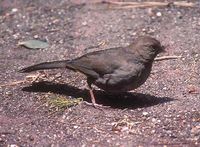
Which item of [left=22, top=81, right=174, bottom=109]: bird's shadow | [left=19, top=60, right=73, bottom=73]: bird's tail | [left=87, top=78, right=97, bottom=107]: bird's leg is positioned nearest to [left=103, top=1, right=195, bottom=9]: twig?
[left=22, top=81, right=174, bottom=109]: bird's shadow

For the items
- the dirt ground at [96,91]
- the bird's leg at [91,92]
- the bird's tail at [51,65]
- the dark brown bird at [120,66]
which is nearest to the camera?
the dirt ground at [96,91]

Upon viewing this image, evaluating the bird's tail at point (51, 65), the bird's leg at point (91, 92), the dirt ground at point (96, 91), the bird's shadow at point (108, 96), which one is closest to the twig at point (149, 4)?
the dirt ground at point (96, 91)

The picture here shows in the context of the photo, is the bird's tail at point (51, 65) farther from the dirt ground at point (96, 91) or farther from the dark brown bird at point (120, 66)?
the dirt ground at point (96, 91)

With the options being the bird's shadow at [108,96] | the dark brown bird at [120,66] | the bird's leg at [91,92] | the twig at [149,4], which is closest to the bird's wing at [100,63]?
the dark brown bird at [120,66]

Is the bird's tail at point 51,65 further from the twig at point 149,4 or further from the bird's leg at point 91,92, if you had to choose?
the twig at point 149,4

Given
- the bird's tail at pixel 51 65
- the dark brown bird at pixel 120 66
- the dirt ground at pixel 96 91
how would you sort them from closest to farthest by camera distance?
the dirt ground at pixel 96 91 < the dark brown bird at pixel 120 66 < the bird's tail at pixel 51 65

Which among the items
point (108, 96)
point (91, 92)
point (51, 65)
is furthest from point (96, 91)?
point (51, 65)

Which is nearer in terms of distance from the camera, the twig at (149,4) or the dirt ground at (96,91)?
the dirt ground at (96,91)

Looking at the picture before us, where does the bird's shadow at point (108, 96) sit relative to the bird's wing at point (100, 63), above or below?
below

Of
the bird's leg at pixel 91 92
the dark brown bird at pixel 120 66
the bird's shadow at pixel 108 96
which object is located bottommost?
the bird's shadow at pixel 108 96
